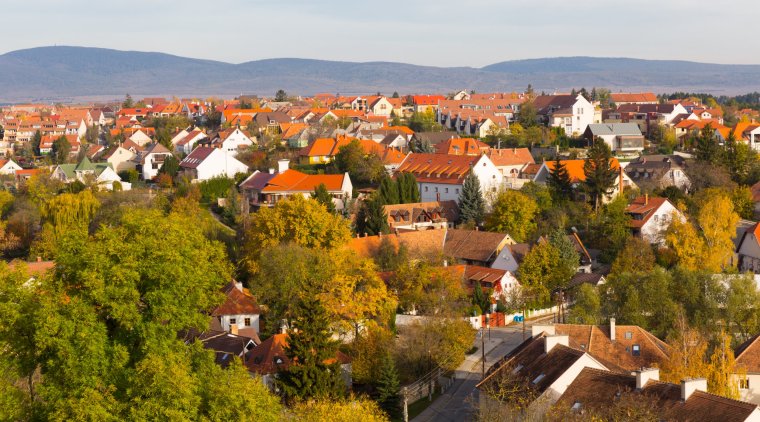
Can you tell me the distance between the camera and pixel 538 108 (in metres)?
107

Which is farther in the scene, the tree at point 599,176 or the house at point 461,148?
the house at point 461,148

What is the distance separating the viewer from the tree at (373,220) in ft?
194

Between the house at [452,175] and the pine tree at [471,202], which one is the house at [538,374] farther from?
the house at [452,175]

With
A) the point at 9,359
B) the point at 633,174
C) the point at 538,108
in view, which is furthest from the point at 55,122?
the point at 9,359

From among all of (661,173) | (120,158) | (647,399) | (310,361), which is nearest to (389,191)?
(661,173)

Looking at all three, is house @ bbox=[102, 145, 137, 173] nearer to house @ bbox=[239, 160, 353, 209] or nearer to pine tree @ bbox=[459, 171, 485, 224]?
house @ bbox=[239, 160, 353, 209]

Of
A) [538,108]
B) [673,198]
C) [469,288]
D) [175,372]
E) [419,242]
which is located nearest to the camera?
[175,372]

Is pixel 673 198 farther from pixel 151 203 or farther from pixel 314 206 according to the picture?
pixel 151 203

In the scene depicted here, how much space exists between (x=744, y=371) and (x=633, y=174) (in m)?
35.8

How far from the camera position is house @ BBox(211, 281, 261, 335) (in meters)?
44.3

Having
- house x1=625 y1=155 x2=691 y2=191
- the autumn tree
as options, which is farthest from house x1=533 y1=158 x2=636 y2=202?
house x1=625 y1=155 x2=691 y2=191

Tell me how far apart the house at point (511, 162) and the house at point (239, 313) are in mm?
29647

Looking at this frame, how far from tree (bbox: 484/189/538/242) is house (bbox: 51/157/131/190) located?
109 ft

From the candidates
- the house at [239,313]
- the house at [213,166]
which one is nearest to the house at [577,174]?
the house at [213,166]
